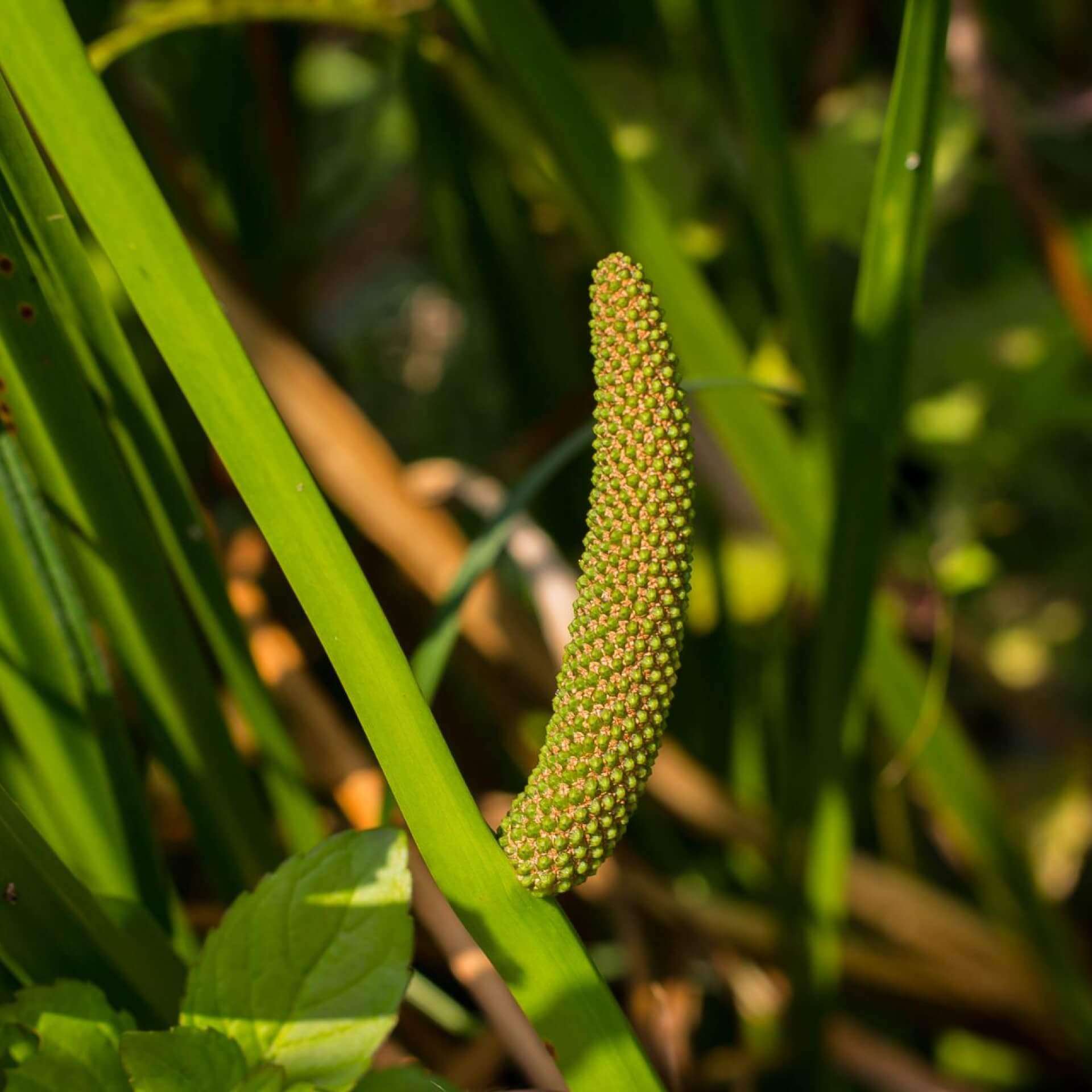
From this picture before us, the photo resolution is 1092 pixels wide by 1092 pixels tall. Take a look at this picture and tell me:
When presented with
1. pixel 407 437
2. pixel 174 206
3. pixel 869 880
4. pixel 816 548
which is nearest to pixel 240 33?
pixel 174 206

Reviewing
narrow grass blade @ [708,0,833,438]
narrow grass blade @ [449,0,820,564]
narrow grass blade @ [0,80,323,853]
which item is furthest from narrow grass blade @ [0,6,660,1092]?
narrow grass blade @ [708,0,833,438]

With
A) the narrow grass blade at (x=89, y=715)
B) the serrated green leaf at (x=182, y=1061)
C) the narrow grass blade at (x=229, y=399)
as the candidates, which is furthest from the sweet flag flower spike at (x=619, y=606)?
the narrow grass blade at (x=89, y=715)

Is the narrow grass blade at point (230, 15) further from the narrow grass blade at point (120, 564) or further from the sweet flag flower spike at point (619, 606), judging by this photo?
the sweet flag flower spike at point (619, 606)

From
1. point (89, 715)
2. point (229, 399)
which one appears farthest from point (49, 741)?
point (229, 399)

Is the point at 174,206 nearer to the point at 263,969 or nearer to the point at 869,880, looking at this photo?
the point at 263,969

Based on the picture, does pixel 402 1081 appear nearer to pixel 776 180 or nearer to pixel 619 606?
pixel 619 606

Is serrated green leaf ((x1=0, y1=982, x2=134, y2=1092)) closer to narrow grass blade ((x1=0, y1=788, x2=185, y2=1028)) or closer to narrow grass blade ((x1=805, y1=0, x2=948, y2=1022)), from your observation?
narrow grass blade ((x1=0, y1=788, x2=185, y2=1028))
